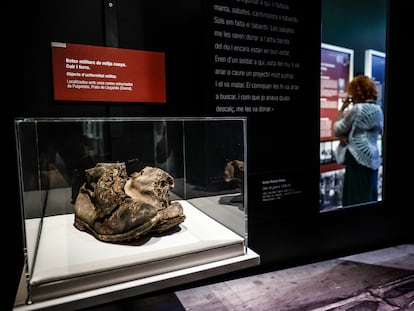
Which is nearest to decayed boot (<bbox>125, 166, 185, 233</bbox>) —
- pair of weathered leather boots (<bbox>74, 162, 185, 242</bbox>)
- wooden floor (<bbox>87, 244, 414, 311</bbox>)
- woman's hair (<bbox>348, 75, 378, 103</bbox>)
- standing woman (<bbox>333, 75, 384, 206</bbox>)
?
pair of weathered leather boots (<bbox>74, 162, 185, 242</bbox>)

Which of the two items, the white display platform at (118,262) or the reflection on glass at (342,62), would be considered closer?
the white display platform at (118,262)

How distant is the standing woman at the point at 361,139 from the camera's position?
2348 millimetres

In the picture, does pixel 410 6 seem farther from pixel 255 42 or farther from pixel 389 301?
pixel 389 301

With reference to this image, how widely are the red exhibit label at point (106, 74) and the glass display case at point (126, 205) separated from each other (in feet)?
1.01

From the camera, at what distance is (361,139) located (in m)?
2.37

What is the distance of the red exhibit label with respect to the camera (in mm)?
1328

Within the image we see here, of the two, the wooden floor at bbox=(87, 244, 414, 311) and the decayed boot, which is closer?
the decayed boot

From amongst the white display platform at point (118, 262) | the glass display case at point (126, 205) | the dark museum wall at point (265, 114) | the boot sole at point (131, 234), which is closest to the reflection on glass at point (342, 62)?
the dark museum wall at point (265, 114)

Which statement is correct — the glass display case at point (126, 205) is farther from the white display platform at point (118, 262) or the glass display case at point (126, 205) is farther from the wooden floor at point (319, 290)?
the wooden floor at point (319, 290)

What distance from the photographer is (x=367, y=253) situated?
7.29ft

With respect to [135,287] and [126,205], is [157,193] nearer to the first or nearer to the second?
[126,205]

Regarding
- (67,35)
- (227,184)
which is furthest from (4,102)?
(227,184)

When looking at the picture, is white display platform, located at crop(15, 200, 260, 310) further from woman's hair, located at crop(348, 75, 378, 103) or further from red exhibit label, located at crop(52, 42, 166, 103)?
woman's hair, located at crop(348, 75, 378, 103)

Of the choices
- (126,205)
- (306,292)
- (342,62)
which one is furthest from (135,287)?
(342,62)
